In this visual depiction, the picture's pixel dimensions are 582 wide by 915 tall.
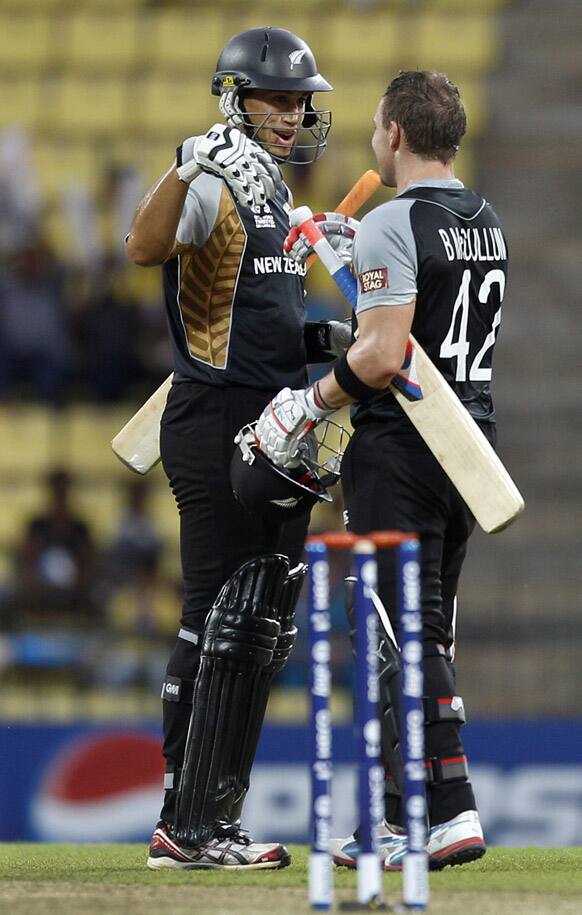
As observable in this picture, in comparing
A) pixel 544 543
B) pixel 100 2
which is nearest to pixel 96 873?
Result: pixel 544 543

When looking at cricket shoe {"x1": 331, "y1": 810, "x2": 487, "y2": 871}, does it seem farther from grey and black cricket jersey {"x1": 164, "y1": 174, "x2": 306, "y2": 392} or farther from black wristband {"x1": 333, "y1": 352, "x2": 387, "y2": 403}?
grey and black cricket jersey {"x1": 164, "y1": 174, "x2": 306, "y2": 392}

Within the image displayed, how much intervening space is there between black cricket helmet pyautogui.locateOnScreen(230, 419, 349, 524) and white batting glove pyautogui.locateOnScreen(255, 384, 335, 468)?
24 mm

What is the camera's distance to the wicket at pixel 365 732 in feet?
7.81

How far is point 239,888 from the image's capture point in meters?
2.90

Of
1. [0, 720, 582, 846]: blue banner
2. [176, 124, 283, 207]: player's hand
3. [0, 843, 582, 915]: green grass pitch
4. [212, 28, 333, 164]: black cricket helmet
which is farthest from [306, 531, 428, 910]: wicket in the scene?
[0, 720, 582, 846]: blue banner

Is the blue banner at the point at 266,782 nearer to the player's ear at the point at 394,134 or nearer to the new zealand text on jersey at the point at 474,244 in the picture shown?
the new zealand text on jersey at the point at 474,244

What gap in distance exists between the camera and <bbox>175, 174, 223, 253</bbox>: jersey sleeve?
10.7 ft

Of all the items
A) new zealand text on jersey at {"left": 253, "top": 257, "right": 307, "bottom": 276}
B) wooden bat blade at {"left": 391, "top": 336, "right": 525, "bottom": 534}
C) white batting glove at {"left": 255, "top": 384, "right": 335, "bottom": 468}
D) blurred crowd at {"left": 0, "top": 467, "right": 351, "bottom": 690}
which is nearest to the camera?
wooden bat blade at {"left": 391, "top": 336, "right": 525, "bottom": 534}

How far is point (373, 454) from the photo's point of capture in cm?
310

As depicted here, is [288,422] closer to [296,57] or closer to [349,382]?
[349,382]

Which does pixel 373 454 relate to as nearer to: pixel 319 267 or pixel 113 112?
pixel 319 267

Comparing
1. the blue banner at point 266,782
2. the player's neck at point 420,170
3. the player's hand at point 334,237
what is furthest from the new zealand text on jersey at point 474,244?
the blue banner at point 266,782

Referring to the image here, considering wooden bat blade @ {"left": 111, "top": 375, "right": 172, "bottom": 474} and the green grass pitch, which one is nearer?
the green grass pitch

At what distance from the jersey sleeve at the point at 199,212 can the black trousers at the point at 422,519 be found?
1.77 feet
